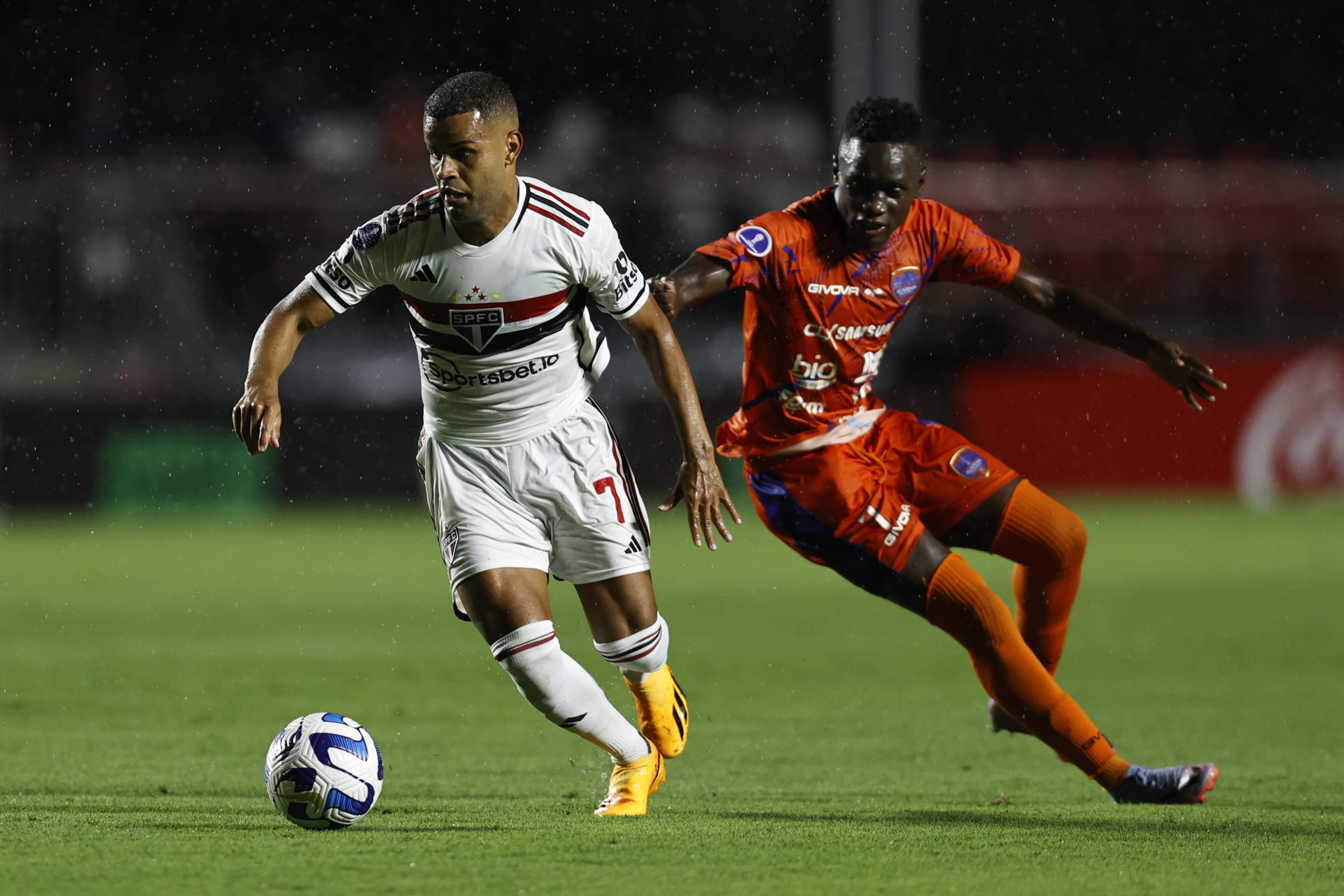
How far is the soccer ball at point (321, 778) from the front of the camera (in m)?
4.42

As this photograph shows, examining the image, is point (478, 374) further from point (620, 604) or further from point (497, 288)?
point (620, 604)

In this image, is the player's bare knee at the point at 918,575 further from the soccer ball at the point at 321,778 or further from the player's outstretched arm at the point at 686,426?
the soccer ball at the point at 321,778

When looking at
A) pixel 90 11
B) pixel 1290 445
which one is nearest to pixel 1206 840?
pixel 1290 445

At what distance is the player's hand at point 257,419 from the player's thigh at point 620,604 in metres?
1.08

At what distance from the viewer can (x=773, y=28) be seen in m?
20.5

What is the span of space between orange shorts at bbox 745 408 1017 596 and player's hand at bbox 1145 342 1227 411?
23.2 inches

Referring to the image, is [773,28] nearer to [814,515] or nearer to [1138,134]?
[1138,134]

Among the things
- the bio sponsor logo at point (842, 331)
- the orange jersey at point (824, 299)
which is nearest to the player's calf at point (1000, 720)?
the orange jersey at point (824, 299)

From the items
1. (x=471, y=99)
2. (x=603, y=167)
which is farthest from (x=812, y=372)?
(x=603, y=167)

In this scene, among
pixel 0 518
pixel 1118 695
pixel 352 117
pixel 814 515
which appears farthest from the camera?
pixel 352 117

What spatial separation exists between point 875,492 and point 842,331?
552 millimetres

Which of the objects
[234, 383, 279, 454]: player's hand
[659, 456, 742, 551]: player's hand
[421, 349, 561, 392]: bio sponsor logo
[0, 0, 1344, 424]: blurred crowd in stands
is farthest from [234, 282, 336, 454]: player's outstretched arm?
[0, 0, 1344, 424]: blurred crowd in stands

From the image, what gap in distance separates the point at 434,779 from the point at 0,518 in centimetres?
1199

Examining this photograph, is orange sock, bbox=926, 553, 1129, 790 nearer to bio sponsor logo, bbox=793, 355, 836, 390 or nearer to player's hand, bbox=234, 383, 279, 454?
bio sponsor logo, bbox=793, 355, 836, 390
